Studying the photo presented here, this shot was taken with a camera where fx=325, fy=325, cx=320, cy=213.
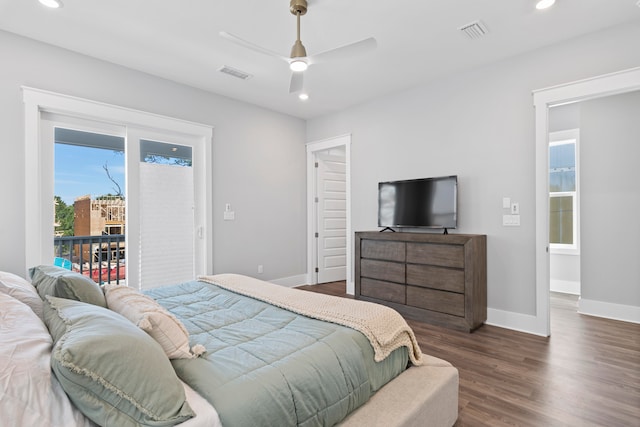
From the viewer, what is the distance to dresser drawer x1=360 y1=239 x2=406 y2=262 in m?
3.92

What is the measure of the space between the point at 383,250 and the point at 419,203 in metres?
0.74

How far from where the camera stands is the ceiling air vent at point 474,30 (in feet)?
9.38

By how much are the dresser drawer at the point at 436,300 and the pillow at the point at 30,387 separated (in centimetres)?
329

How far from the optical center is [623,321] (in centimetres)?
365

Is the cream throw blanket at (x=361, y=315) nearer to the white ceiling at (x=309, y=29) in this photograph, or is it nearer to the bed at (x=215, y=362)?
the bed at (x=215, y=362)

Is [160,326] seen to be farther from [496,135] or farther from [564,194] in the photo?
[564,194]

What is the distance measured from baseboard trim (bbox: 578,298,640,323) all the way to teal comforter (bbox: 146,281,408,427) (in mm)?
3463

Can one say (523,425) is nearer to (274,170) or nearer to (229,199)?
(229,199)

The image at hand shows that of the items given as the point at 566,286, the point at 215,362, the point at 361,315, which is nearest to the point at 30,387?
the point at 215,362

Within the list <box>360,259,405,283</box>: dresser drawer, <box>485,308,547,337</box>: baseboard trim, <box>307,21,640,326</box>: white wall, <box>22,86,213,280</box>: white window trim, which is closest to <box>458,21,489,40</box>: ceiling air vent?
<box>307,21,640,326</box>: white wall

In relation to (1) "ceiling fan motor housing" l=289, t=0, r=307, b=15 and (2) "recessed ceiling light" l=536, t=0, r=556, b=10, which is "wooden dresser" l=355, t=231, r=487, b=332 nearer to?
(2) "recessed ceiling light" l=536, t=0, r=556, b=10

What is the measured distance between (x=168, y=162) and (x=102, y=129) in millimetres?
757

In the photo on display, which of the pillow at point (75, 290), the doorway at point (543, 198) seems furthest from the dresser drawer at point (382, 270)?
the pillow at point (75, 290)

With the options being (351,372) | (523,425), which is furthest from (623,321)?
(351,372)
